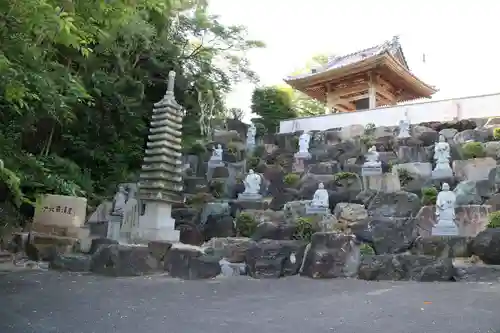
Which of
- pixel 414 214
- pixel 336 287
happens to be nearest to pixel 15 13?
pixel 336 287

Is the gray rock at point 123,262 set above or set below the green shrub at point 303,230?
below

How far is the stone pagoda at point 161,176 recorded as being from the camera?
12605mm

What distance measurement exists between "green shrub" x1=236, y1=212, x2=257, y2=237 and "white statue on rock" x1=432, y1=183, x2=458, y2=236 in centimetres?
446

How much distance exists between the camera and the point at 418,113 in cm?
2103

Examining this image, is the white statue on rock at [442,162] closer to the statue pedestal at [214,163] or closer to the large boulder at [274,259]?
the large boulder at [274,259]

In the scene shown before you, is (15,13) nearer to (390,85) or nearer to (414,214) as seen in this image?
(414,214)

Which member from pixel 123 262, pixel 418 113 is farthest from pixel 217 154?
pixel 123 262

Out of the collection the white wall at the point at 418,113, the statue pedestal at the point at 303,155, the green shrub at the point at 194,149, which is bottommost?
the statue pedestal at the point at 303,155

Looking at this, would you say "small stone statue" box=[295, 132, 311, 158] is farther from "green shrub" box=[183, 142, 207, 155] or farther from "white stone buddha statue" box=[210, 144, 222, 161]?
"green shrub" box=[183, 142, 207, 155]

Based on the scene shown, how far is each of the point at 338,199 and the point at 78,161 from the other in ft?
28.8

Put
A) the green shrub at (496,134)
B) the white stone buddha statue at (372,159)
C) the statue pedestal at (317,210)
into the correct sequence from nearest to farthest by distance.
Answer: the statue pedestal at (317,210) → the white stone buddha statue at (372,159) → the green shrub at (496,134)

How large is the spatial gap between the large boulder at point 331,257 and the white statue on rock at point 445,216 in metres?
3.13

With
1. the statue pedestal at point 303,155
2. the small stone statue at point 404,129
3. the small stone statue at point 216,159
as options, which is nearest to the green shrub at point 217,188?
the small stone statue at point 216,159

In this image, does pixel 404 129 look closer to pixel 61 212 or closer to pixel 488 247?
pixel 488 247
